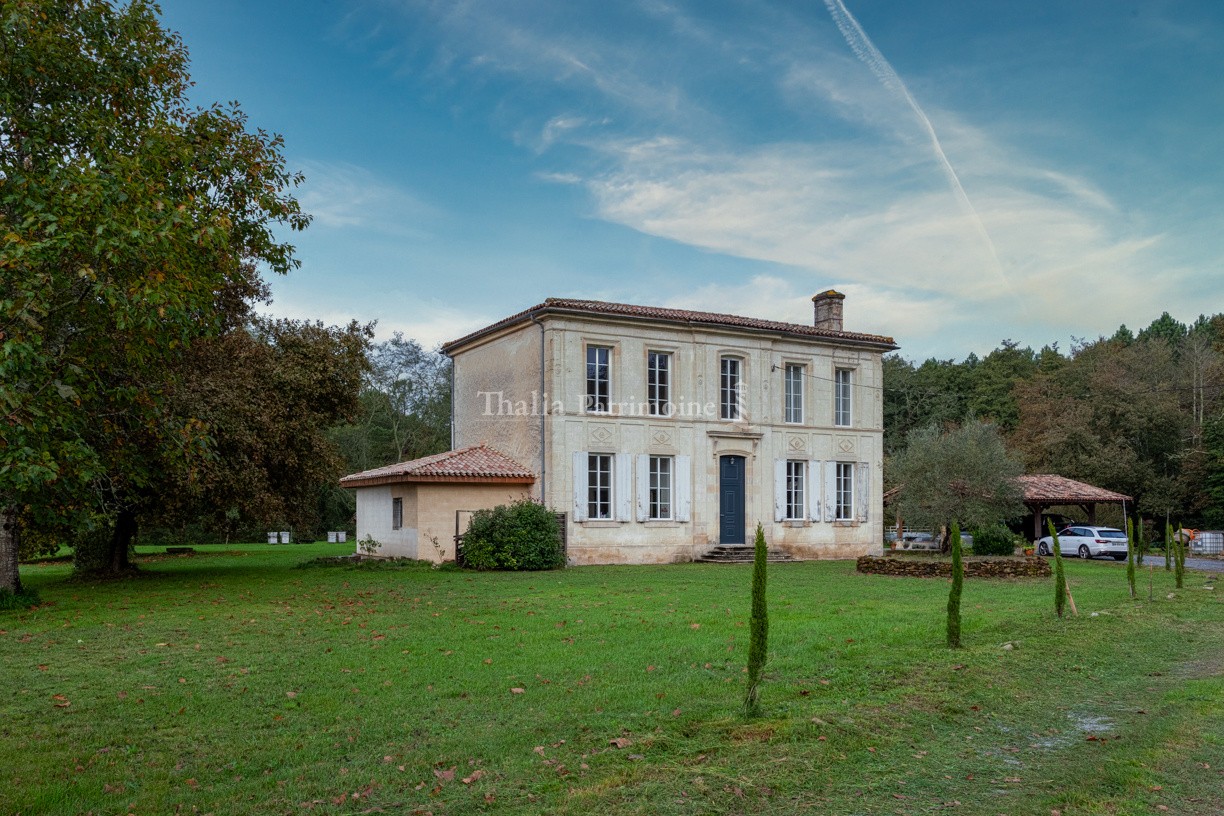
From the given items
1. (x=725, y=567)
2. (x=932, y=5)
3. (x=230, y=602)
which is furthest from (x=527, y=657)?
(x=725, y=567)

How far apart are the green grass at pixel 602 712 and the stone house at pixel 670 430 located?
Result: 35.7 ft

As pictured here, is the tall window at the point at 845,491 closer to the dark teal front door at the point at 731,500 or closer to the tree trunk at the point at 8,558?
the dark teal front door at the point at 731,500

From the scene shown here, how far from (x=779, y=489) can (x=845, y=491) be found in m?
A: 2.86

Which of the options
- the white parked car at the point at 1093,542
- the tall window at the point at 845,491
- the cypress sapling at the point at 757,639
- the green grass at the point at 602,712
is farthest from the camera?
the white parked car at the point at 1093,542

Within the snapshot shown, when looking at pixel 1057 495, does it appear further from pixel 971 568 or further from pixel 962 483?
pixel 971 568

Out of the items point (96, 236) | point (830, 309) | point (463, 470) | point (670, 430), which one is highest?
point (830, 309)

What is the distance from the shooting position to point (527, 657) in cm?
930

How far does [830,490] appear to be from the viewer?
28.0 metres

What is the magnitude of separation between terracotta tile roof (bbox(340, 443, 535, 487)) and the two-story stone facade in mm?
451

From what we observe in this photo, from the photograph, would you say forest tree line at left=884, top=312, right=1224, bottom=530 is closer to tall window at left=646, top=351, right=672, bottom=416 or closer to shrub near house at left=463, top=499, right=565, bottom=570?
tall window at left=646, top=351, right=672, bottom=416

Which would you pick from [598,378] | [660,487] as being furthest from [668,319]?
[660,487]

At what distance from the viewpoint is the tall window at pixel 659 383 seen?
1004 inches

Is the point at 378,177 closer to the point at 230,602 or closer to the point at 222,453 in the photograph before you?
the point at 222,453

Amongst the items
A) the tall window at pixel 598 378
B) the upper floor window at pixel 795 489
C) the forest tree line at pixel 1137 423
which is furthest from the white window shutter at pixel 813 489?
the forest tree line at pixel 1137 423
